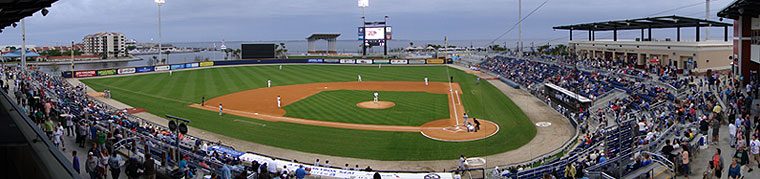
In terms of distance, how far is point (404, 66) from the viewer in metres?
78.2

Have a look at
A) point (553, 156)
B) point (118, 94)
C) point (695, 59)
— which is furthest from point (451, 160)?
point (118, 94)

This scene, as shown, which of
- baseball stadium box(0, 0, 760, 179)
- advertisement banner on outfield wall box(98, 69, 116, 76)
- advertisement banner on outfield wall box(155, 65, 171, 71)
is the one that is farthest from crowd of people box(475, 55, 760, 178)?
advertisement banner on outfield wall box(98, 69, 116, 76)

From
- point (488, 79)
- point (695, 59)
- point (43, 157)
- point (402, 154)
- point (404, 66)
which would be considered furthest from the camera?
point (404, 66)

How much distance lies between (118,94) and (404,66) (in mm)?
45101

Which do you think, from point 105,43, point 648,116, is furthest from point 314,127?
point 105,43

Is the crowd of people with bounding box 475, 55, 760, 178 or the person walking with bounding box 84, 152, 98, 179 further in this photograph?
the crowd of people with bounding box 475, 55, 760, 178

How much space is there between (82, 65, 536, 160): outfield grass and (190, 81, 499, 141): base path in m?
0.89

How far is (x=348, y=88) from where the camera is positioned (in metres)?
47.8

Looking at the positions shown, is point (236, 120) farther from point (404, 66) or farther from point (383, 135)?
point (404, 66)

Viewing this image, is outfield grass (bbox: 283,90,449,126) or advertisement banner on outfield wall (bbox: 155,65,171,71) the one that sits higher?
advertisement banner on outfield wall (bbox: 155,65,171,71)

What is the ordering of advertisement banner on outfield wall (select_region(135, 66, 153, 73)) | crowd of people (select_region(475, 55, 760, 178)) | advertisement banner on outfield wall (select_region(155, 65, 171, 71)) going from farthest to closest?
advertisement banner on outfield wall (select_region(155, 65, 171, 71)), advertisement banner on outfield wall (select_region(135, 66, 153, 73)), crowd of people (select_region(475, 55, 760, 178))

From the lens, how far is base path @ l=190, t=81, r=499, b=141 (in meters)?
26.3

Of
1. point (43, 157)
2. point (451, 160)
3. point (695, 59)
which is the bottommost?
point (451, 160)

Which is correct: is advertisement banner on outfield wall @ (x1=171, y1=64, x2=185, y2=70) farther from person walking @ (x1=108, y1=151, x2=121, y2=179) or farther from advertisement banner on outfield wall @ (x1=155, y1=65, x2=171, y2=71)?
person walking @ (x1=108, y1=151, x2=121, y2=179)
